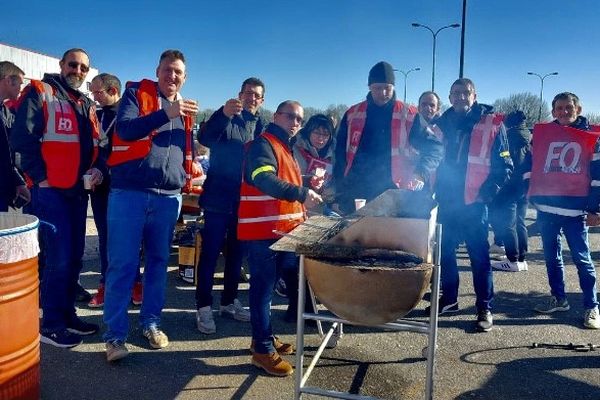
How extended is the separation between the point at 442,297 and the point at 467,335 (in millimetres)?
662

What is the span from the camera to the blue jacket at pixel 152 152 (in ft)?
10.5

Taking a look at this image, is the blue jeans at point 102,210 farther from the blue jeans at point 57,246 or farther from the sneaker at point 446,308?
the sneaker at point 446,308

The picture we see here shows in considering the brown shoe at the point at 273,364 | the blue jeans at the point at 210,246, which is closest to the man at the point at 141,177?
the blue jeans at the point at 210,246

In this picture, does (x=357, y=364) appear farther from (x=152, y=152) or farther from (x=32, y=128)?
(x=32, y=128)

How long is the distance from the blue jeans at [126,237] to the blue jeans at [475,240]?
2495mm

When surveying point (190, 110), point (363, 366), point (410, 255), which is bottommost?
point (363, 366)

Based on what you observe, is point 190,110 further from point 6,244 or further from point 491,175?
Answer: point 491,175

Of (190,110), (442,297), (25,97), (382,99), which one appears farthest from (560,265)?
(25,97)

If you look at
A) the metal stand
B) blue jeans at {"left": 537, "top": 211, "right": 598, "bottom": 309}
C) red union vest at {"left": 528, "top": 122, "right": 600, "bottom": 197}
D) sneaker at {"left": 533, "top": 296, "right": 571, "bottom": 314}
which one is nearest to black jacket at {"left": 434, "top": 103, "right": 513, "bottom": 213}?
red union vest at {"left": 528, "top": 122, "right": 600, "bottom": 197}

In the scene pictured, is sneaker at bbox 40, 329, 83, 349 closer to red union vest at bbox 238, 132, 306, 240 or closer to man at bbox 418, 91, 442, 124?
red union vest at bbox 238, 132, 306, 240

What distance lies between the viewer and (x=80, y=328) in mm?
3848

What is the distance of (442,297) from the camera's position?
187 inches

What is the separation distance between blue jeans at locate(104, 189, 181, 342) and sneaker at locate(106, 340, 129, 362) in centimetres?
4

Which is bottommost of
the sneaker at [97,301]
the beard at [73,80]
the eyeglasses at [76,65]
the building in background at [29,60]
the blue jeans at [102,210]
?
the sneaker at [97,301]
